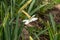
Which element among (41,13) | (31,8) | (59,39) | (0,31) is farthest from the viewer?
(41,13)

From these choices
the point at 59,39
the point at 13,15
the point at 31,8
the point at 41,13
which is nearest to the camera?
the point at 59,39

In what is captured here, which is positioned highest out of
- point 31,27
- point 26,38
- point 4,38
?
point 31,27

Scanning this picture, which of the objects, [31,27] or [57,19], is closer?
[31,27]

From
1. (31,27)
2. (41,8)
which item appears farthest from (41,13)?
(31,27)

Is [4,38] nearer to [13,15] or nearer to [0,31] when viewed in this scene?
[0,31]

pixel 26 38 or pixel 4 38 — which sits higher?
pixel 26 38

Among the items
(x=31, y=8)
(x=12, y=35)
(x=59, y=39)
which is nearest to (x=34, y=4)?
(x=31, y=8)

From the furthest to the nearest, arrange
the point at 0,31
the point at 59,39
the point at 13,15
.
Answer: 1. the point at 13,15
2. the point at 59,39
3. the point at 0,31

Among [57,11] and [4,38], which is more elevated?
[57,11]

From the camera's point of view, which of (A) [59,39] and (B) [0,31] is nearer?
(B) [0,31]

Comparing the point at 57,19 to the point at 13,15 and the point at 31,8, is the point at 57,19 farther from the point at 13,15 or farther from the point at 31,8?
the point at 13,15
